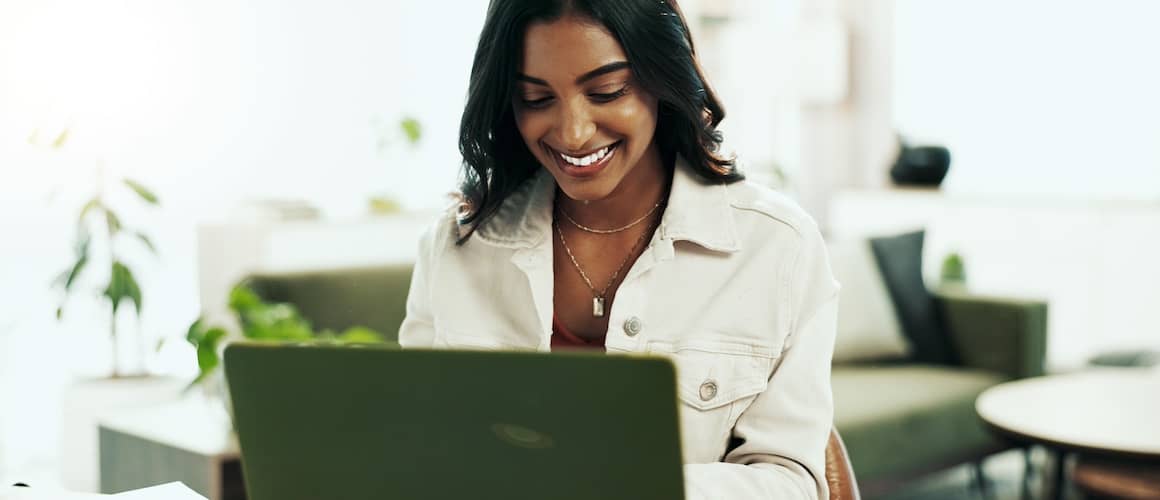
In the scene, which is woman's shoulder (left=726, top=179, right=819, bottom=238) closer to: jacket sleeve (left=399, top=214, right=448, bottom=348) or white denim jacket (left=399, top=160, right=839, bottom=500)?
white denim jacket (left=399, top=160, right=839, bottom=500)

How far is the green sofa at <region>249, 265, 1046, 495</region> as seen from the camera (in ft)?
9.53

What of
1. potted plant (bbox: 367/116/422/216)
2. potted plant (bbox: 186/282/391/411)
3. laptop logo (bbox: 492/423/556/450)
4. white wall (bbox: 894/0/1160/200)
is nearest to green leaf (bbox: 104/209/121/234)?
potted plant (bbox: 186/282/391/411)

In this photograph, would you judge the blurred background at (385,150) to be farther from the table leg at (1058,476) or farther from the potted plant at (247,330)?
the table leg at (1058,476)

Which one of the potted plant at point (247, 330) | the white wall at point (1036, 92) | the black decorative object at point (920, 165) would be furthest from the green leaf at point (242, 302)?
the white wall at point (1036, 92)

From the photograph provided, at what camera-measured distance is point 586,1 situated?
3.86 ft

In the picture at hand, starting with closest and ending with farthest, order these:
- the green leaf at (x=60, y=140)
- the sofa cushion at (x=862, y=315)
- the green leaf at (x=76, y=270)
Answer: the green leaf at (x=60, y=140) → the green leaf at (x=76, y=270) → the sofa cushion at (x=862, y=315)

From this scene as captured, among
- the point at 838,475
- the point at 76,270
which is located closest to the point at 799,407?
the point at 838,475

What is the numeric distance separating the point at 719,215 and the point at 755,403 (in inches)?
8.5

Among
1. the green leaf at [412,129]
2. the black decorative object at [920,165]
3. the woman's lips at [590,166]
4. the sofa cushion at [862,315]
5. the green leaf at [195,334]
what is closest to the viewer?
the woman's lips at [590,166]

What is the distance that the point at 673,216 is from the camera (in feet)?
4.31

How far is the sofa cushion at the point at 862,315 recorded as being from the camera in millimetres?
3420

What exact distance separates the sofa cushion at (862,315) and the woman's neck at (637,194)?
2.09 metres

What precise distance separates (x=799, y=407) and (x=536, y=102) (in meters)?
0.41

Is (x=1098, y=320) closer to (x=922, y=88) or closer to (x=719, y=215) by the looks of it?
(x=922, y=88)
